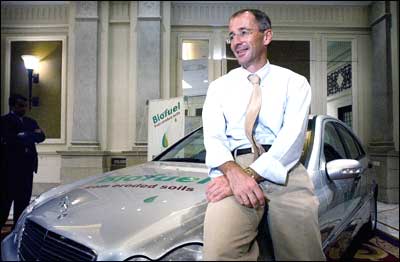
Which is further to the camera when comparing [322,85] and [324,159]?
[322,85]

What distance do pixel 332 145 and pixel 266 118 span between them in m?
0.95

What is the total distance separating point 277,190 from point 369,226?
1723 mm

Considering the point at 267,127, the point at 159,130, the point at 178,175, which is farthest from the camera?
the point at 159,130

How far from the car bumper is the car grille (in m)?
0.03

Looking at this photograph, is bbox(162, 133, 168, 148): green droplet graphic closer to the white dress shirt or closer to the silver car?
the silver car

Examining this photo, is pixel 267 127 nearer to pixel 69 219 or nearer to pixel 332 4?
pixel 69 219

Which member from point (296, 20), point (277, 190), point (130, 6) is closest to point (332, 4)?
point (296, 20)

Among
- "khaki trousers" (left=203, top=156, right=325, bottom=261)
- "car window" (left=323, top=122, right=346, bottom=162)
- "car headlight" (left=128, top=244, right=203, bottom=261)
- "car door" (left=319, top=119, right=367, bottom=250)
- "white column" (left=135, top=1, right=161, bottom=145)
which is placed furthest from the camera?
"white column" (left=135, top=1, right=161, bottom=145)

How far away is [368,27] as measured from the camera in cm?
411

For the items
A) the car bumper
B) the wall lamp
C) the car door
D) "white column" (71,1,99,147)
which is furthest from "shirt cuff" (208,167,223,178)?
"white column" (71,1,99,147)

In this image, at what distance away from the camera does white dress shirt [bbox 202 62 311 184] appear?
886 millimetres

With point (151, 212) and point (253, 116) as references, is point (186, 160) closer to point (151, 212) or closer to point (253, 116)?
point (151, 212)

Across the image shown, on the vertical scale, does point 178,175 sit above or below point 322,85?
below

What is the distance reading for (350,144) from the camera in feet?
6.70
